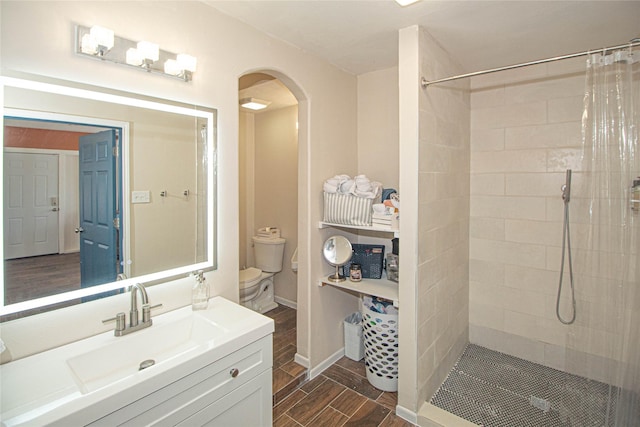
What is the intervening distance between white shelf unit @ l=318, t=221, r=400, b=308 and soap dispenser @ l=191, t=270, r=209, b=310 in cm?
100

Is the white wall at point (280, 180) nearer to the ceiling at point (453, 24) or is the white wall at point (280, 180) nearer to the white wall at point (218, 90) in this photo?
the white wall at point (218, 90)

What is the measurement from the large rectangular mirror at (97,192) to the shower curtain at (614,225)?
186cm

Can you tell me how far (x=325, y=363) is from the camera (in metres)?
2.54

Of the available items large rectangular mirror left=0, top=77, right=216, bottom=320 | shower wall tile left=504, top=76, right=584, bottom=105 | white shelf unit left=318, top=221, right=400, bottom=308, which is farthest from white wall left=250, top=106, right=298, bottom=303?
shower wall tile left=504, top=76, right=584, bottom=105

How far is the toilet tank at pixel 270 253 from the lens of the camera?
365 cm

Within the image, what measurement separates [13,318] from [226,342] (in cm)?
74

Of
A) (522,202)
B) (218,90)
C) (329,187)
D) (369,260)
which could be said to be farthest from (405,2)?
(522,202)

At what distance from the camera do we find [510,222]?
8.80ft

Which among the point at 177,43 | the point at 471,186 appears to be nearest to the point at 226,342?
the point at 177,43

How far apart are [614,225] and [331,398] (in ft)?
6.12

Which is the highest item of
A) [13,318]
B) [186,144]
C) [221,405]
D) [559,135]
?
[559,135]

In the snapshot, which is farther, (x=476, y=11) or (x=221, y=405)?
(x=476, y=11)

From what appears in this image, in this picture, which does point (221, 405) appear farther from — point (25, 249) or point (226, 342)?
point (25, 249)

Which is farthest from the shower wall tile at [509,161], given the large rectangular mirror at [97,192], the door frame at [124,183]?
the door frame at [124,183]
